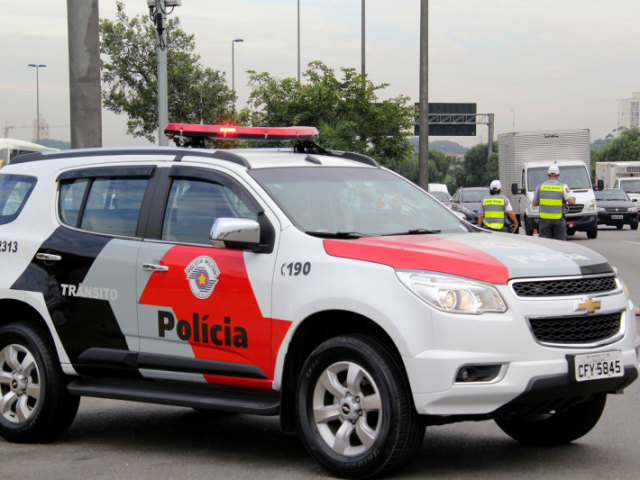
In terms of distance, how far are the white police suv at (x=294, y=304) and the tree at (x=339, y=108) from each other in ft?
88.3

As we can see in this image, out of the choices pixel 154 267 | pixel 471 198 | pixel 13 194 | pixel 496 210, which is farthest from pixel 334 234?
pixel 471 198

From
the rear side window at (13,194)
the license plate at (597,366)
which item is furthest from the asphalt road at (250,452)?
the rear side window at (13,194)

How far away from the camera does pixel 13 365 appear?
6906 mm

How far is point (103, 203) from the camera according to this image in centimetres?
675

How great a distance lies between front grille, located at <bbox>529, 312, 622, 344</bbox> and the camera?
5211 mm

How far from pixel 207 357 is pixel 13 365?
1611 mm

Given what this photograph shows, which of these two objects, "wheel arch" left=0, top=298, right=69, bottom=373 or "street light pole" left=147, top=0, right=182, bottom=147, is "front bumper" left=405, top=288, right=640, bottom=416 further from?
"street light pole" left=147, top=0, right=182, bottom=147

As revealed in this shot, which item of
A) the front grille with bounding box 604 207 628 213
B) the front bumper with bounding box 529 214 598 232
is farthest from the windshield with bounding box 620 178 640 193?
the front bumper with bounding box 529 214 598 232

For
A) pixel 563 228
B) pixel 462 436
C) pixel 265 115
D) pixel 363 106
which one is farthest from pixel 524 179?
pixel 462 436

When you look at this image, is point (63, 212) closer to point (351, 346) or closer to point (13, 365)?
point (13, 365)

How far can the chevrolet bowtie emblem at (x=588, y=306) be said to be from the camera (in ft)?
17.5

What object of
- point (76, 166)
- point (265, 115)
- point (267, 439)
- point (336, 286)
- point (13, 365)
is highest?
point (265, 115)

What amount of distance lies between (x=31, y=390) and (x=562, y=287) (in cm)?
344

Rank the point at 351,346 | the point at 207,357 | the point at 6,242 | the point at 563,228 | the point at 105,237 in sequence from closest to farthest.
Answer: the point at 351,346
the point at 207,357
the point at 105,237
the point at 6,242
the point at 563,228
